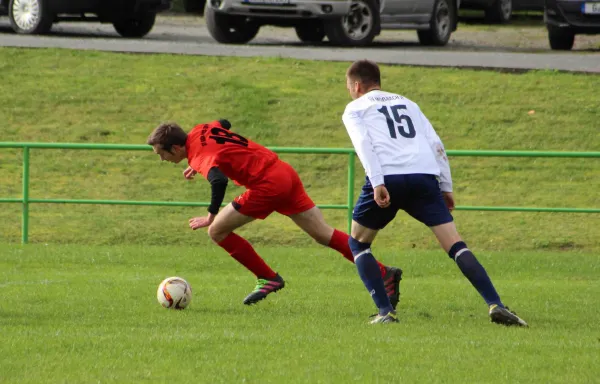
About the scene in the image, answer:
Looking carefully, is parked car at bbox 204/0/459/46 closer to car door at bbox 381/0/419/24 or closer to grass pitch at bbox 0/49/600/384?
car door at bbox 381/0/419/24

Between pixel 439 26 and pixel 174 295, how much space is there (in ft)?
49.4

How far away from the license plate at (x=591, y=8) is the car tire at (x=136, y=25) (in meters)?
7.89

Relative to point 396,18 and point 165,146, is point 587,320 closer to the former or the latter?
point 165,146

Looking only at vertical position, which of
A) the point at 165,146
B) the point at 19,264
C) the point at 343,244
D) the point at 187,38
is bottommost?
the point at 187,38

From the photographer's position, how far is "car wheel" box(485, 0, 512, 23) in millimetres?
31906

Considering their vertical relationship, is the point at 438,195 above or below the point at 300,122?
above

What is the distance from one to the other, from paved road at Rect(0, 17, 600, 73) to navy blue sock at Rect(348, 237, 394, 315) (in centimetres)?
1179

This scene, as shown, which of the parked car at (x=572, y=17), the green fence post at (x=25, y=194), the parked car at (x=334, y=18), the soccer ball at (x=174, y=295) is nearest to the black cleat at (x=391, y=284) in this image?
the soccer ball at (x=174, y=295)

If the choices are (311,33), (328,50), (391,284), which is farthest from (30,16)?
(391,284)

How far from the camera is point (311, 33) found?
23.1m

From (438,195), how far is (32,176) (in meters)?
9.83

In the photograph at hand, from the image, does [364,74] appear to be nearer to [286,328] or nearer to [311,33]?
[286,328]

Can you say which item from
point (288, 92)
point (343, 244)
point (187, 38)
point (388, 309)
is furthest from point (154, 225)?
point (187, 38)

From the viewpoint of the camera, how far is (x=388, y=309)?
8.39 m
